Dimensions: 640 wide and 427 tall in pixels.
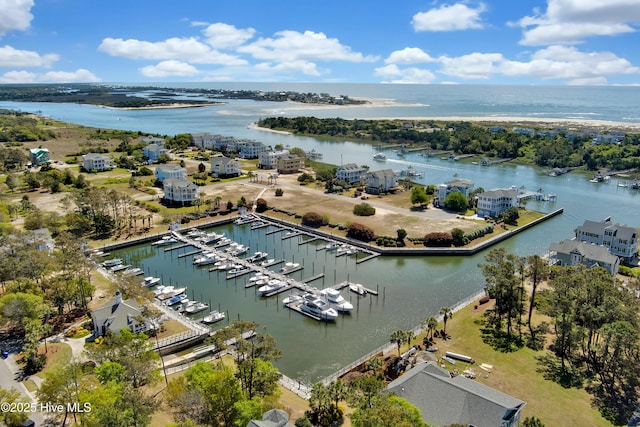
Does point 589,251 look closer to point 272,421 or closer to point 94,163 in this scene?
point 272,421

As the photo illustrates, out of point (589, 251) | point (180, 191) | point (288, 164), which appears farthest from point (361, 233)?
point (288, 164)

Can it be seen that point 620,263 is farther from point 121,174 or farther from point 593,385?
point 121,174

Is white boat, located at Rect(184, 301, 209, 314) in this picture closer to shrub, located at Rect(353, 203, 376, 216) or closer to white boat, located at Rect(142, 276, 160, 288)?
white boat, located at Rect(142, 276, 160, 288)

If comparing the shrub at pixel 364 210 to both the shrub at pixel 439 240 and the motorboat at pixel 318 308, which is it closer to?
the shrub at pixel 439 240

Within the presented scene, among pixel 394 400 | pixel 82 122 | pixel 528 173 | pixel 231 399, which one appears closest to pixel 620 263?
pixel 394 400

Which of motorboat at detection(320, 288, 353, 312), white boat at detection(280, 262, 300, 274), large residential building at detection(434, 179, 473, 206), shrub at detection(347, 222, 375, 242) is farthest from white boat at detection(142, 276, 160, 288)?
large residential building at detection(434, 179, 473, 206)

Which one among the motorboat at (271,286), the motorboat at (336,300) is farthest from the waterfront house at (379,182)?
the motorboat at (336,300)

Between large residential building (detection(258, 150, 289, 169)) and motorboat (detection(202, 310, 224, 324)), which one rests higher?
large residential building (detection(258, 150, 289, 169))
